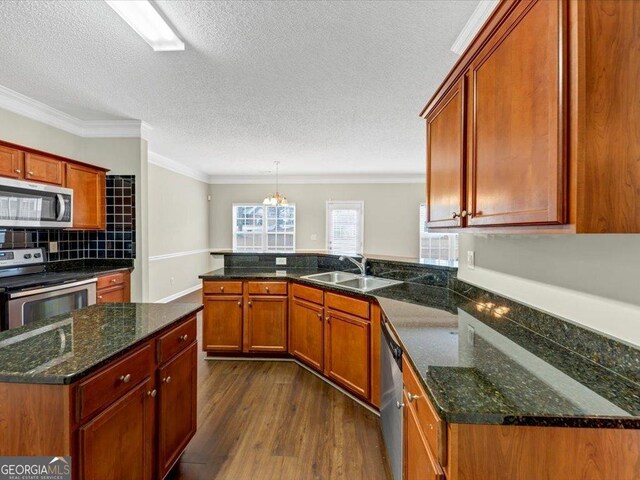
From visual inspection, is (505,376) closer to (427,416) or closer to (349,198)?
(427,416)

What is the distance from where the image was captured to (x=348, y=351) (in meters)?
2.45

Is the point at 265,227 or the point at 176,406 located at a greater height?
the point at 265,227

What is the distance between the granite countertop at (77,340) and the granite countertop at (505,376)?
1.17 m

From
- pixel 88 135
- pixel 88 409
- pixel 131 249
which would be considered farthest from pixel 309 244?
pixel 88 409

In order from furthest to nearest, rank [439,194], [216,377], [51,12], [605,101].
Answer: [216,377] → [51,12] → [439,194] → [605,101]

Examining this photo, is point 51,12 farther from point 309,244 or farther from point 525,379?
point 309,244

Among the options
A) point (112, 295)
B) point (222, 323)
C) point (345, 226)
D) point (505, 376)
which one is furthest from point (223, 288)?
point (345, 226)

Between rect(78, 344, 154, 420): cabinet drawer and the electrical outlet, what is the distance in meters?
1.91

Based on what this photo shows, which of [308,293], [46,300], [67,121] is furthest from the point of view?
[67,121]

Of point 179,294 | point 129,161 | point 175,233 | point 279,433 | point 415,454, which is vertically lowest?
point 279,433

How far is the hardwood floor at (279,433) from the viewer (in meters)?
1.78

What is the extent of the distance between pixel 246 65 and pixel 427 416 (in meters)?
2.63

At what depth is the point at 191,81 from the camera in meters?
2.72

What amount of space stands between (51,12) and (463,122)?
250cm
